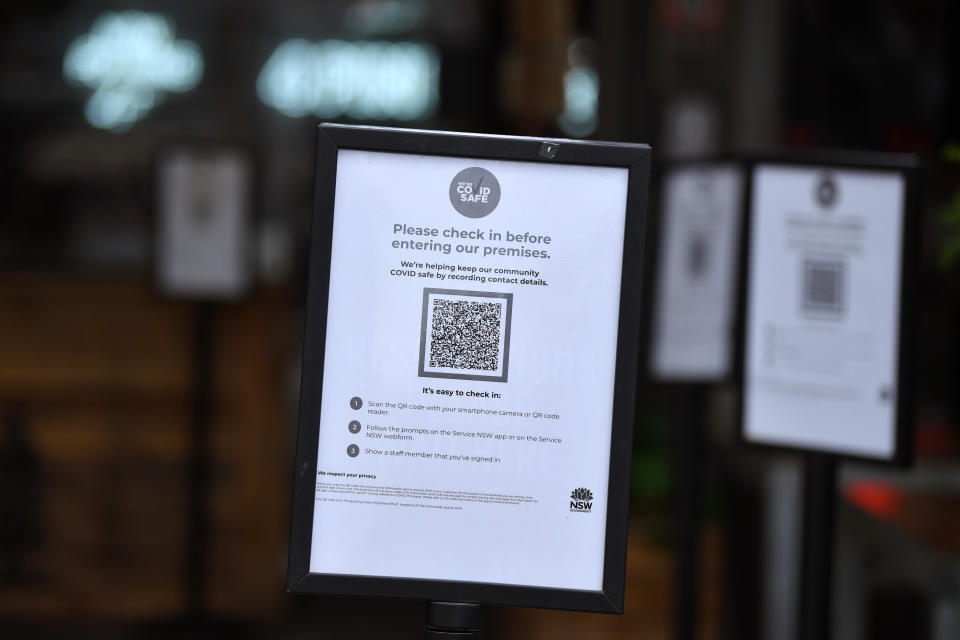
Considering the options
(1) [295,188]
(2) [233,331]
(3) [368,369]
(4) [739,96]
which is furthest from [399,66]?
(3) [368,369]

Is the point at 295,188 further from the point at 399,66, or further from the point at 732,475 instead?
the point at 732,475

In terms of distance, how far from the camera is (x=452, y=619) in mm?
1206

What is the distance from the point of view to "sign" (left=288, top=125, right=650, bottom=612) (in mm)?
1191

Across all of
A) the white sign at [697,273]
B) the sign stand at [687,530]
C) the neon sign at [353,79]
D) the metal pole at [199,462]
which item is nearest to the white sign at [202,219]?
the metal pole at [199,462]

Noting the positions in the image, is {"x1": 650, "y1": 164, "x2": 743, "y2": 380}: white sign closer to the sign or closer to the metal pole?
the sign

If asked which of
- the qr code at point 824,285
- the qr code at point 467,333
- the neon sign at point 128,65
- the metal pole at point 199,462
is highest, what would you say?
the neon sign at point 128,65

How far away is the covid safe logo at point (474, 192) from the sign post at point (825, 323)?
0.64m

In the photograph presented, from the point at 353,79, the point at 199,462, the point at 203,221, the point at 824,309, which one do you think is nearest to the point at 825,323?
the point at 824,309

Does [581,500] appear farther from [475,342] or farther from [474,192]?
[474,192]

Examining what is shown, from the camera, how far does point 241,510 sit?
4.02m

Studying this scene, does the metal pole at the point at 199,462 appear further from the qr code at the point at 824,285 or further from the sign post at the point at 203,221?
the qr code at the point at 824,285

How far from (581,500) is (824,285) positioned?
65cm

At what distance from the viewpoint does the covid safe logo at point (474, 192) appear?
1209mm

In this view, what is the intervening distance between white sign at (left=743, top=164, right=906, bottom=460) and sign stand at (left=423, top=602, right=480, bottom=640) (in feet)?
2.20
